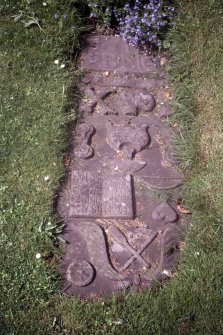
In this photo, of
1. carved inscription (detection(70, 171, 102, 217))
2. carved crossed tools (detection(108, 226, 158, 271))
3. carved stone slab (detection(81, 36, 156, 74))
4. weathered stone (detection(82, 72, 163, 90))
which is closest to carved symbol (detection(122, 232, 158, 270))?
carved crossed tools (detection(108, 226, 158, 271))

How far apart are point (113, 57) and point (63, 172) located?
147cm

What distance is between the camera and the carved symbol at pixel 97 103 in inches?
146

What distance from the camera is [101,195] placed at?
3148mm

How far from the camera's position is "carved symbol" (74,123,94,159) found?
3.37 meters

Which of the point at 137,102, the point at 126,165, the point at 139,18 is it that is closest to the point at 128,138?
the point at 126,165

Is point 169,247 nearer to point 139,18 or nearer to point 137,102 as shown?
point 137,102

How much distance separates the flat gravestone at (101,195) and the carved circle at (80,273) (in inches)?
14.8

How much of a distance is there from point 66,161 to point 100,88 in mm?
912

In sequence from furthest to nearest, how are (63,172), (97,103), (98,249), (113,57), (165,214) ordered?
(113,57)
(97,103)
(63,172)
(165,214)
(98,249)

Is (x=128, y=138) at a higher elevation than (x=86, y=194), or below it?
higher

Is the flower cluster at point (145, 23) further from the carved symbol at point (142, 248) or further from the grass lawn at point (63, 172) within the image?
the carved symbol at point (142, 248)

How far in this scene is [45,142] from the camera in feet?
10.9

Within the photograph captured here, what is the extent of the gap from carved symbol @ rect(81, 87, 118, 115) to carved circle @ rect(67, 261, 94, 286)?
55.7 inches

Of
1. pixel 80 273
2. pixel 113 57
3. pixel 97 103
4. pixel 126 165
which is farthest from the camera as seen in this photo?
pixel 113 57
